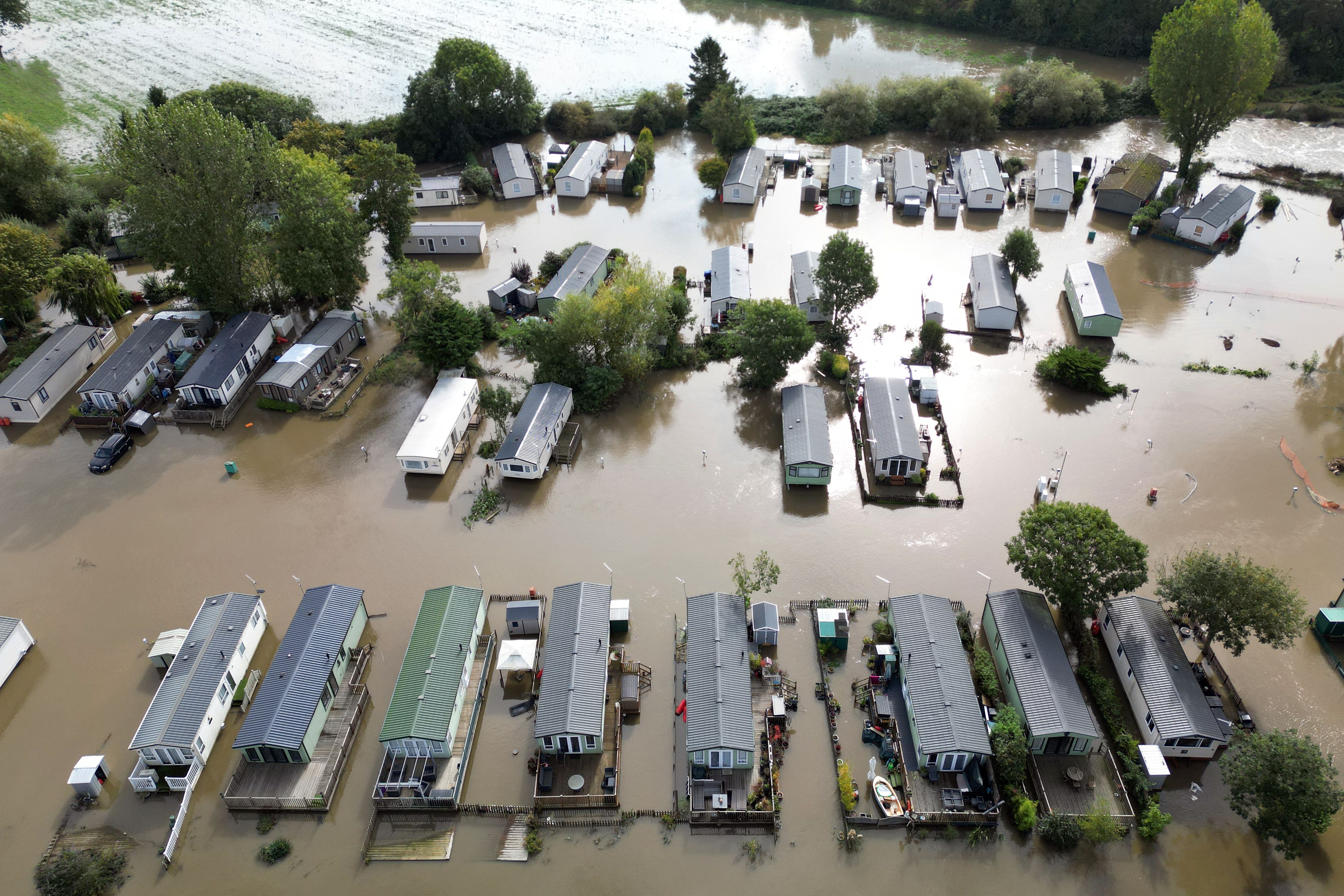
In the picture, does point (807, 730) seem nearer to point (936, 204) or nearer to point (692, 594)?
point (692, 594)

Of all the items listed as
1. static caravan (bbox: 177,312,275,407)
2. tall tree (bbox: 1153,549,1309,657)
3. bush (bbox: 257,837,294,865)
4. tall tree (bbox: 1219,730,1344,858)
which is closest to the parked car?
static caravan (bbox: 177,312,275,407)

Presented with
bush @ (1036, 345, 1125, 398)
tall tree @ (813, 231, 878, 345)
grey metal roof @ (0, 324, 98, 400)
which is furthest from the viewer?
tall tree @ (813, 231, 878, 345)

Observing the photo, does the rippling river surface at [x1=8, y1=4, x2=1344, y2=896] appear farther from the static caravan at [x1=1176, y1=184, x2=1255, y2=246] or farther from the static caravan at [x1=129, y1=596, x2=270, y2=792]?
the static caravan at [x1=1176, y1=184, x2=1255, y2=246]

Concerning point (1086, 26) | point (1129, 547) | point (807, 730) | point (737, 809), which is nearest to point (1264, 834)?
point (1129, 547)

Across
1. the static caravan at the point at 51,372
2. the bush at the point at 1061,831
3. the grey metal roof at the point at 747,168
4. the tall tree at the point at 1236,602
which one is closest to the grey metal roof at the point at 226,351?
the static caravan at the point at 51,372

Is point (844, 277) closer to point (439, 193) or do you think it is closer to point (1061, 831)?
point (1061, 831)
